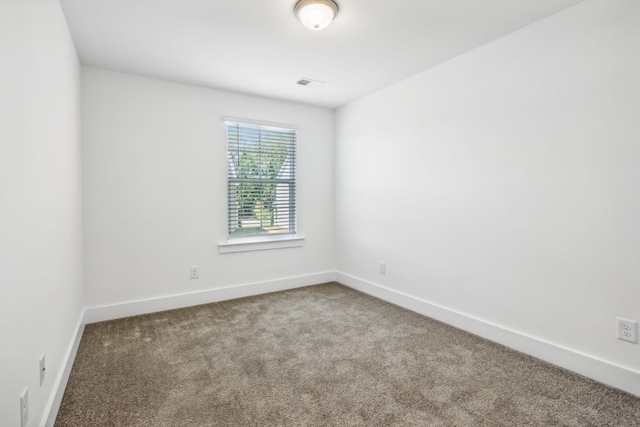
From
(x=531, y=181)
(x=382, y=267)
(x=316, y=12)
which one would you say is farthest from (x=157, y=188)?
(x=531, y=181)

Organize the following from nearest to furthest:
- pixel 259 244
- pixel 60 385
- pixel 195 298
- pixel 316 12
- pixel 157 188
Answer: pixel 60 385
pixel 316 12
pixel 157 188
pixel 195 298
pixel 259 244

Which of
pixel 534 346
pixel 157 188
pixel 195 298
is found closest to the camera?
pixel 534 346

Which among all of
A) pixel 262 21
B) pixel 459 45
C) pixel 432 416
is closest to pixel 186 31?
pixel 262 21

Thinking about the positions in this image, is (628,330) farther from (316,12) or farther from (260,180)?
(260,180)

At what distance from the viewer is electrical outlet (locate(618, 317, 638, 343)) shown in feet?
6.50

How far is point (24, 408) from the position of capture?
137cm

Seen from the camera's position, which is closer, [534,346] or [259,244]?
[534,346]

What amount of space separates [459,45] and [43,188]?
3.07 m

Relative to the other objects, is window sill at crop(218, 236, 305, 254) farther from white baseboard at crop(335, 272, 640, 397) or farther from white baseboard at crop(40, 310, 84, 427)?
white baseboard at crop(40, 310, 84, 427)

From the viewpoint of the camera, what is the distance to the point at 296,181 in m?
4.38

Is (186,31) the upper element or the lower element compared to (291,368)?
upper

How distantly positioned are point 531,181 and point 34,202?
10.1 feet

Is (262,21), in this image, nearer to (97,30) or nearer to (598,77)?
(97,30)

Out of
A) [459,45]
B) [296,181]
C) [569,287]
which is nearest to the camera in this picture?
[569,287]
